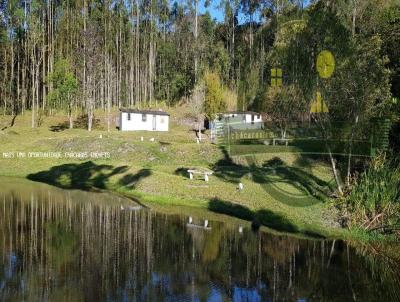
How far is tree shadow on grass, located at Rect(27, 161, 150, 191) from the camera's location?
4675cm

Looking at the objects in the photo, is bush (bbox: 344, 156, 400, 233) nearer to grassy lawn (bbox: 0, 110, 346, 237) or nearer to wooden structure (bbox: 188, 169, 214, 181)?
grassy lawn (bbox: 0, 110, 346, 237)

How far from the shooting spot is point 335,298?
1953 centimetres

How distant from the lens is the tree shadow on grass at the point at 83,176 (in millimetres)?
46750

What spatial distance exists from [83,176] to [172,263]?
1147 inches

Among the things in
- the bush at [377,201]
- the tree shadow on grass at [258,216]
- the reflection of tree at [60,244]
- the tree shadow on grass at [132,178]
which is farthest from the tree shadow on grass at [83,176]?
the bush at [377,201]

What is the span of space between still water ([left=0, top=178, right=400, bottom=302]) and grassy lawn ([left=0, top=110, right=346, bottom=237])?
3.87m

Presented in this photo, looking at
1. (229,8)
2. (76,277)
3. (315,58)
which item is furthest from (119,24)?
(76,277)

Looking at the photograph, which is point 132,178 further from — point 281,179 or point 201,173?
point 281,179

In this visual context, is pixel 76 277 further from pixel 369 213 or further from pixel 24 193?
pixel 24 193

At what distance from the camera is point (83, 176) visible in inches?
1976

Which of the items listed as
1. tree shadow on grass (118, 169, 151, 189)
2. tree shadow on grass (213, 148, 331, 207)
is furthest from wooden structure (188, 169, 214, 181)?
tree shadow on grass (118, 169, 151, 189)

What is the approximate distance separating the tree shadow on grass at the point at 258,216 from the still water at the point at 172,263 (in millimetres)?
1754

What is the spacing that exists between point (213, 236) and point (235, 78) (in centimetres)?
8165

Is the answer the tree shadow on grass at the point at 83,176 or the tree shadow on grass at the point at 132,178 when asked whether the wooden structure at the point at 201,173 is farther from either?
the tree shadow on grass at the point at 83,176
